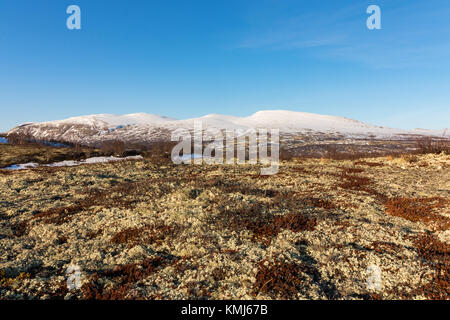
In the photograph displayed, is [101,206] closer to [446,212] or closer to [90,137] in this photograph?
[446,212]

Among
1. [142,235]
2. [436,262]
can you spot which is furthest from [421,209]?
[142,235]

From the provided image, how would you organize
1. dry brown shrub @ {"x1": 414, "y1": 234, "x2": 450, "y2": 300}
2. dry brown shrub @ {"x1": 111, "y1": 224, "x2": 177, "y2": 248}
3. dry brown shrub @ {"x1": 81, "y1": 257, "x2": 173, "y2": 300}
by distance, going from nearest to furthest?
dry brown shrub @ {"x1": 414, "y1": 234, "x2": 450, "y2": 300} → dry brown shrub @ {"x1": 81, "y1": 257, "x2": 173, "y2": 300} → dry brown shrub @ {"x1": 111, "y1": 224, "x2": 177, "y2": 248}

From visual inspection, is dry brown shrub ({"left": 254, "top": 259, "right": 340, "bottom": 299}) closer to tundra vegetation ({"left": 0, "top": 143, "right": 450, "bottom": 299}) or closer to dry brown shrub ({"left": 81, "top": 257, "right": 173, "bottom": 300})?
tundra vegetation ({"left": 0, "top": 143, "right": 450, "bottom": 299})

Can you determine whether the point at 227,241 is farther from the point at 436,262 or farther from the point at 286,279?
the point at 436,262

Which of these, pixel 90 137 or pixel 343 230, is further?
pixel 90 137

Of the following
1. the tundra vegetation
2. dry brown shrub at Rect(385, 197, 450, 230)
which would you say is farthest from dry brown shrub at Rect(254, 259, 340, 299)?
dry brown shrub at Rect(385, 197, 450, 230)
